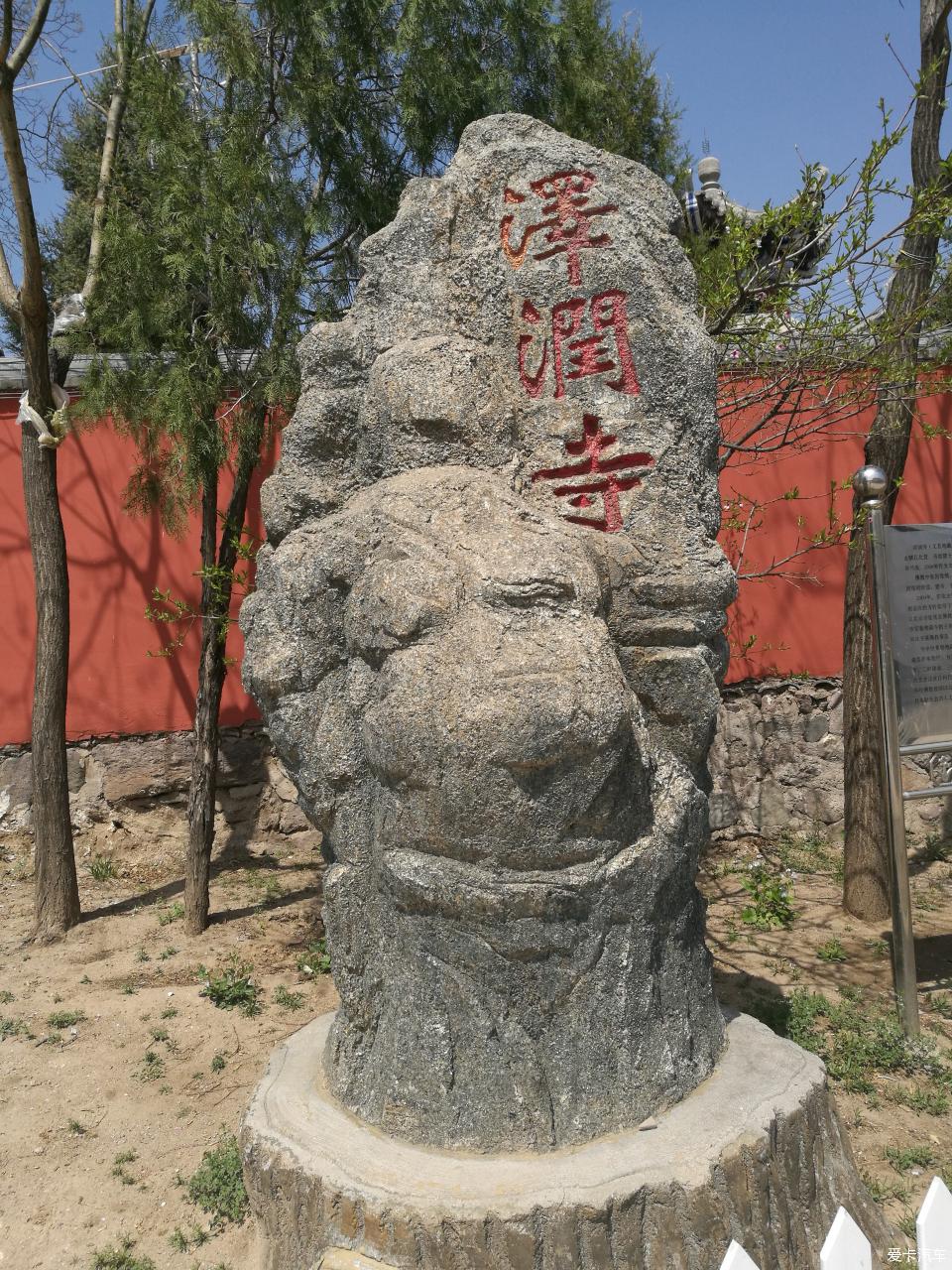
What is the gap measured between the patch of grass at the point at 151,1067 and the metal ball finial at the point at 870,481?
123 inches

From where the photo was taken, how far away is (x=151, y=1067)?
11.3ft

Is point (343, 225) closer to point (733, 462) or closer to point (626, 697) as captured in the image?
point (733, 462)

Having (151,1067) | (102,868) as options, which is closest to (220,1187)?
(151,1067)

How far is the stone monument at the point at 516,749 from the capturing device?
192 cm

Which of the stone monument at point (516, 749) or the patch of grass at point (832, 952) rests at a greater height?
the stone monument at point (516, 749)

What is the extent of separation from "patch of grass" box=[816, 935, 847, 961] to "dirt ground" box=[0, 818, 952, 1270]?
1.2 inches

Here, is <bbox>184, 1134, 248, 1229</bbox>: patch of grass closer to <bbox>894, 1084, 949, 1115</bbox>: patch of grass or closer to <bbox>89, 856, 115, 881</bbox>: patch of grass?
<bbox>894, 1084, 949, 1115</bbox>: patch of grass

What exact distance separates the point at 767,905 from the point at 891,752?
1.40 meters

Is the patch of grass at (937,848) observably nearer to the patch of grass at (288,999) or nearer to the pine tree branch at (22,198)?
the patch of grass at (288,999)

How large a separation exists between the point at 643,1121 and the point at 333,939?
0.79 meters

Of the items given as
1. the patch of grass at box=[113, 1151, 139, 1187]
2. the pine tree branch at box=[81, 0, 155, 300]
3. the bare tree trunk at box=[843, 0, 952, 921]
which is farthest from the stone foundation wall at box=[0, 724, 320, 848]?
the bare tree trunk at box=[843, 0, 952, 921]

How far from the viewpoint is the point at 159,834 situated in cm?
540

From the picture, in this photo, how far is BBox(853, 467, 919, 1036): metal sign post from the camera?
3.31 m

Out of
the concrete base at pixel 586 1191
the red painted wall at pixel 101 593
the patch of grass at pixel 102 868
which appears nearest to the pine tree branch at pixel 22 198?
the red painted wall at pixel 101 593
